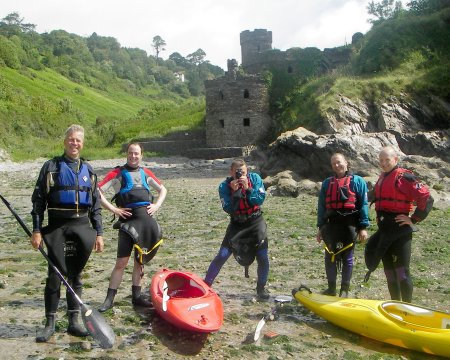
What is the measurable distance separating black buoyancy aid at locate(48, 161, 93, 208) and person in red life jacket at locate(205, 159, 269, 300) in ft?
5.56

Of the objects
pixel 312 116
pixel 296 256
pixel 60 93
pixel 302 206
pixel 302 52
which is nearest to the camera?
→ pixel 296 256

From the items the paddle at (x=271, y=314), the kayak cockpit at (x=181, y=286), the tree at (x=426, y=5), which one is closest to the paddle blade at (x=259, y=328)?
the paddle at (x=271, y=314)

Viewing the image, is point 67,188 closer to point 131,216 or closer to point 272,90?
point 131,216

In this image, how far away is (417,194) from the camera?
5.41m

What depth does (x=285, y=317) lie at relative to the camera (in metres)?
5.75

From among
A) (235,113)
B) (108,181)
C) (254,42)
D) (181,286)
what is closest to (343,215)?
(181,286)

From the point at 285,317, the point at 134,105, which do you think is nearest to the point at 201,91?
the point at 134,105

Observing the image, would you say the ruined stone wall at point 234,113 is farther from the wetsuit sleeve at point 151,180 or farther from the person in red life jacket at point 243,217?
the wetsuit sleeve at point 151,180

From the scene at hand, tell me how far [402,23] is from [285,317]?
30.5 metres

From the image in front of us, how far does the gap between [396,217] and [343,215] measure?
60cm

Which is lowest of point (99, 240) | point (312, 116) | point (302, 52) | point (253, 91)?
point (99, 240)

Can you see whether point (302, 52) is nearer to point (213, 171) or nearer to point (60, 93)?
point (213, 171)

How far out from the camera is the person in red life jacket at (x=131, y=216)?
18.0 feet

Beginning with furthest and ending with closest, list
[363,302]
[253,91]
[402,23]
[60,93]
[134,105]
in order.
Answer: [134,105] → [60,93] → [253,91] → [402,23] → [363,302]
